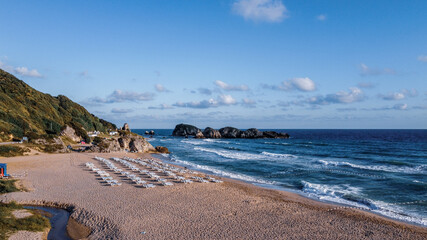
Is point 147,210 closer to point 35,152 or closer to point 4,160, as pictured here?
point 4,160

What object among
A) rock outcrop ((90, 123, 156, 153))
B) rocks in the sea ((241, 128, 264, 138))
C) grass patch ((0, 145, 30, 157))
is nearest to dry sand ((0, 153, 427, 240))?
grass patch ((0, 145, 30, 157))

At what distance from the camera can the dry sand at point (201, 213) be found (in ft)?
38.5

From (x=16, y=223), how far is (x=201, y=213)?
805 cm

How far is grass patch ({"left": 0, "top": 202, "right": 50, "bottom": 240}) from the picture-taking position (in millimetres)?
10617

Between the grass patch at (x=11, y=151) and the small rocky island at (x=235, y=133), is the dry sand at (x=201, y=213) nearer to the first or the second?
the grass patch at (x=11, y=151)

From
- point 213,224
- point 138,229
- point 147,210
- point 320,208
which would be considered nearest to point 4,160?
point 147,210

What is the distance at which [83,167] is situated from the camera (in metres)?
26.5

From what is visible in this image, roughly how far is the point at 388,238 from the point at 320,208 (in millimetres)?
4359

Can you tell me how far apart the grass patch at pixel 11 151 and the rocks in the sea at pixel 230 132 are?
75989 mm

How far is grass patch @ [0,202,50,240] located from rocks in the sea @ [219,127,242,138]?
89.8 metres

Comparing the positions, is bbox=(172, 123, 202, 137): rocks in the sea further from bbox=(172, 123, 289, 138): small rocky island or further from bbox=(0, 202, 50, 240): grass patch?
bbox=(0, 202, 50, 240): grass patch

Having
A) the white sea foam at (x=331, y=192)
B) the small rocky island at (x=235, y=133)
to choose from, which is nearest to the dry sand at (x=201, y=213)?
the white sea foam at (x=331, y=192)

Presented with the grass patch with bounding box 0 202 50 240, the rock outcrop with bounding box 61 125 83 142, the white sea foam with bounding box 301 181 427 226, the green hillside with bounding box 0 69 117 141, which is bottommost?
the white sea foam with bounding box 301 181 427 226

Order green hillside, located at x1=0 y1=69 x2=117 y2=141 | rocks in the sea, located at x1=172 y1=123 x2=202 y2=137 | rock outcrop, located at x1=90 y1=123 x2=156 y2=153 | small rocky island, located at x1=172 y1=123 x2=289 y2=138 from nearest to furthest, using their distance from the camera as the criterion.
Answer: green hillside, located at x1=0 y1=69 x2=117 y2=141 → rock outcrop, located at x1=90 y1=123 x2=156 y2=153 → small rocky island, located at x1=172 y1=123 x2=289 y2=138 → rocks in the sea, located at x1=172 y1=123 x2=202 y2=137
